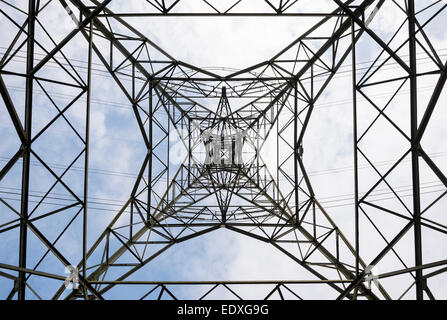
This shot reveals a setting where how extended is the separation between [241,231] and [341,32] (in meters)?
10.7

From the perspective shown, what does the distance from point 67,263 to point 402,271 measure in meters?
10.6

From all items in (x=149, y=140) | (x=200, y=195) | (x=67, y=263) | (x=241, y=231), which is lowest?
(x=67, y=263)

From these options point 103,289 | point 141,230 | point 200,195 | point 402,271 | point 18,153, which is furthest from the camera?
→ point 200,195

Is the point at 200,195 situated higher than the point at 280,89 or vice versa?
the point at 280,89

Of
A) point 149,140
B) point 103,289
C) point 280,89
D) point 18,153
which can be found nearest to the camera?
point 18,153

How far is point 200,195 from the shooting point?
23984 millimetres

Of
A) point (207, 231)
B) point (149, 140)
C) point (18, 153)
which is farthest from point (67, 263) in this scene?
point (149, 140)
